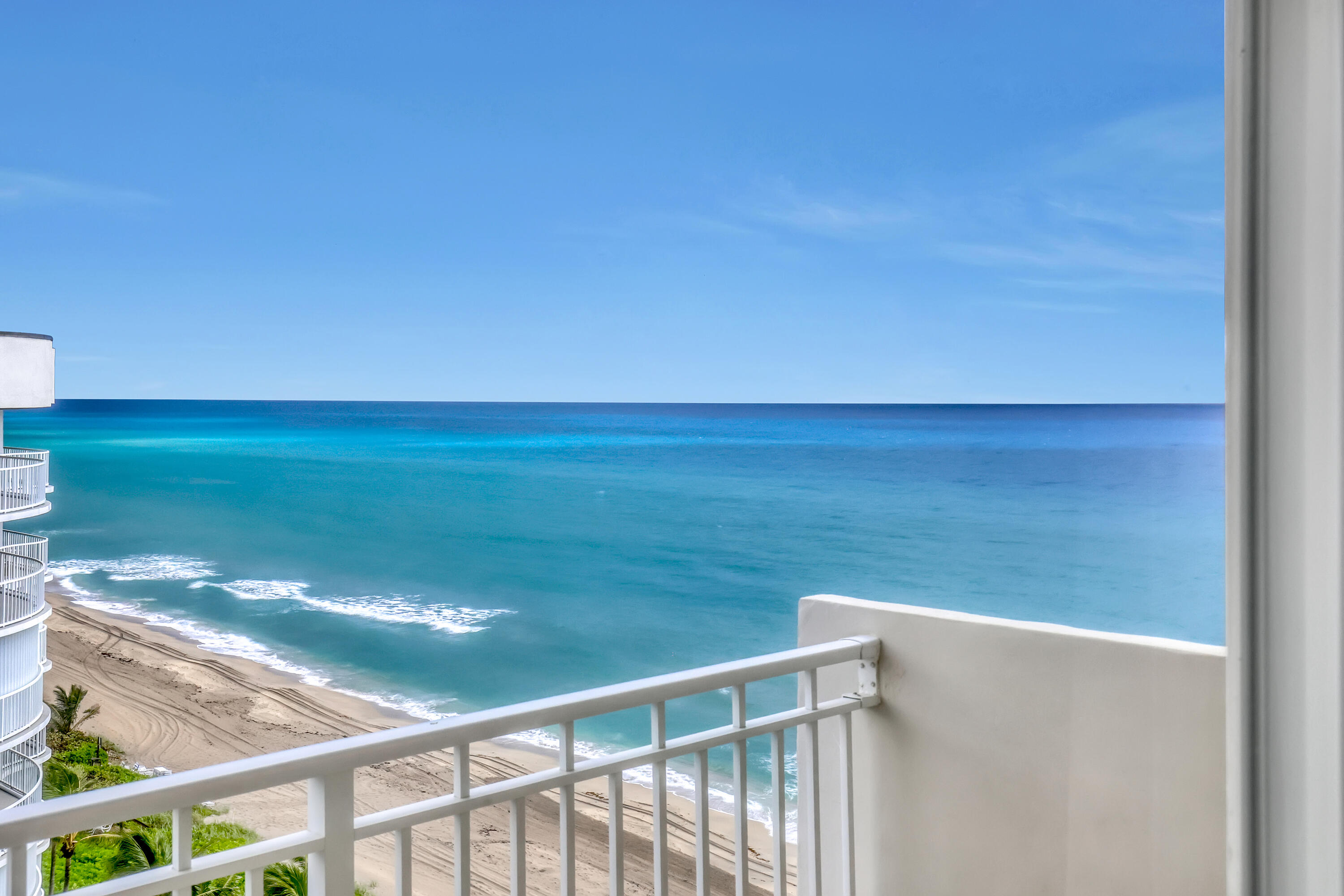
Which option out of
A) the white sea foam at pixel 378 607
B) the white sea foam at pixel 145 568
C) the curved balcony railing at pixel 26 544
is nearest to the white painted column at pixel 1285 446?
the curved balcony railing at pixel 26 544

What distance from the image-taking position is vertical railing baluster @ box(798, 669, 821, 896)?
4.36 feet

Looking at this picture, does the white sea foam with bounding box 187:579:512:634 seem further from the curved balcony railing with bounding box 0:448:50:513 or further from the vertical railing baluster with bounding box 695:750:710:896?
the vertical railing baluster with bounding box 695:750:710:896

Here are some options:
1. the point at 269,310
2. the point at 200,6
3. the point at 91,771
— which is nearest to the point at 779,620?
the point at 91,771

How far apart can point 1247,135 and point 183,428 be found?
24.8m

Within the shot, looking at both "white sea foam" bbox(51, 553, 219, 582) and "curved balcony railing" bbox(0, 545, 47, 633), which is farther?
"white sea foam" bbox(51, 553, 219, 582)

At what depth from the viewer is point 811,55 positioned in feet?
54.8

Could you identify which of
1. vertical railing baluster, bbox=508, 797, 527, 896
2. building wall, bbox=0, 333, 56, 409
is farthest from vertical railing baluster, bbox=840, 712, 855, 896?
building wall, bbox=0, 333, 56, 409

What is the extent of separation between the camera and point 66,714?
9.80m

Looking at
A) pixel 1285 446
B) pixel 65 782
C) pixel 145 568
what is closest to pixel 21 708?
pixel 65 782

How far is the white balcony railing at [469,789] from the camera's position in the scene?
2.43 feet

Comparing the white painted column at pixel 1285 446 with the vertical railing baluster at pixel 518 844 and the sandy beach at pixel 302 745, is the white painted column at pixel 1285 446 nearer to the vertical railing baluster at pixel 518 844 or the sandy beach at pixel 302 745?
the vertical railing baluster at pixel 518 844

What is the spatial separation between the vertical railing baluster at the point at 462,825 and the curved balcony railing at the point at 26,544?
7177 millimetres

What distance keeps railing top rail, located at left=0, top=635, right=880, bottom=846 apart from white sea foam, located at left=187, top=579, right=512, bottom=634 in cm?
1332

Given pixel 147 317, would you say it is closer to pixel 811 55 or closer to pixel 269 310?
pixel 269 310
